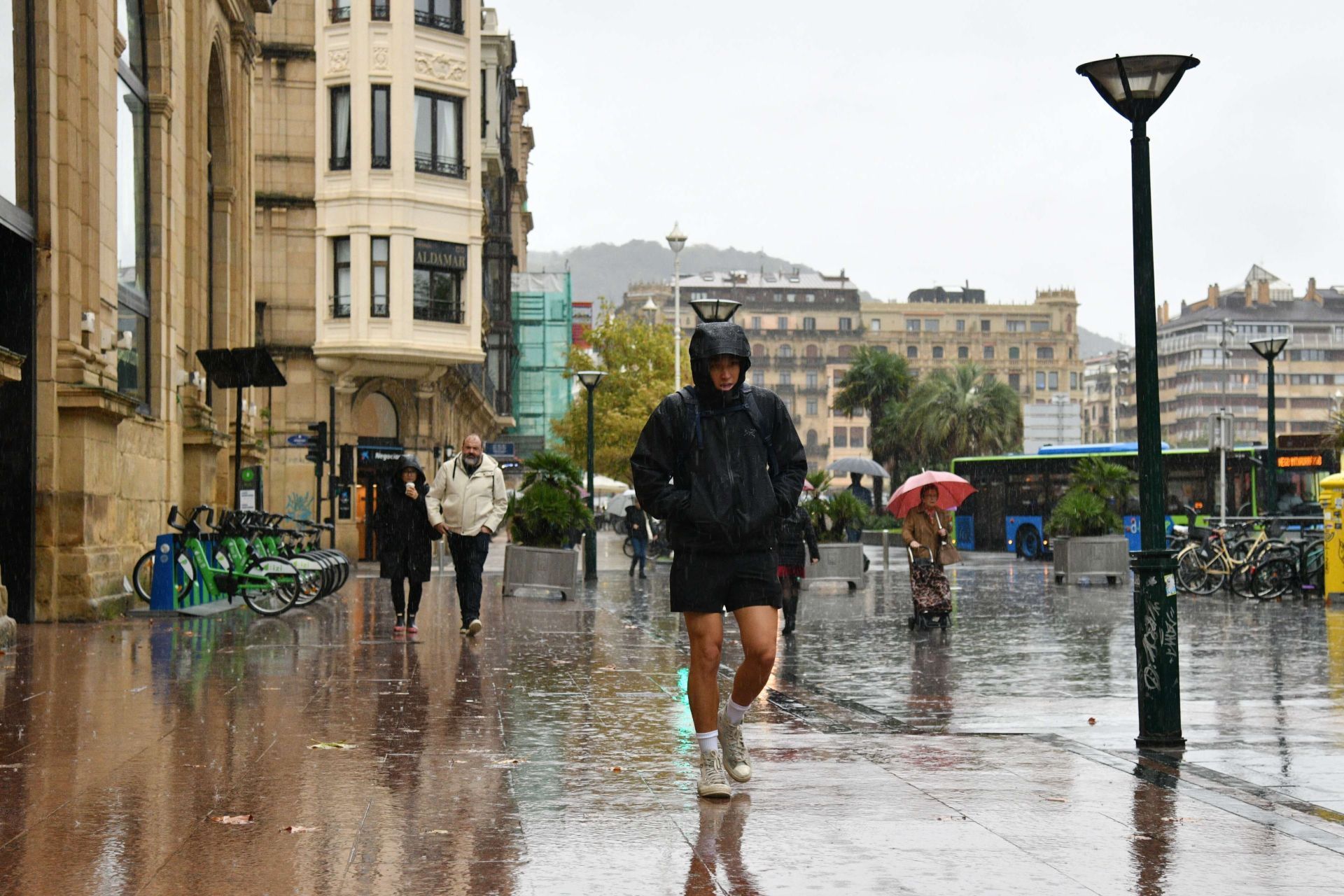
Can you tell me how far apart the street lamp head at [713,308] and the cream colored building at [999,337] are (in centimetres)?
14233

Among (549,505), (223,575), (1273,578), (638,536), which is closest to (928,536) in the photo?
(223,575)

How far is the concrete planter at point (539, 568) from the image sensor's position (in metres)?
25.2

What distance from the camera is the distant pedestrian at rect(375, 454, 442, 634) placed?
16016mm

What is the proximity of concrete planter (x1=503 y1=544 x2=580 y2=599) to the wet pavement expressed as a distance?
999 cm

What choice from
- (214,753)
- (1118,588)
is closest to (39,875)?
(214,753)

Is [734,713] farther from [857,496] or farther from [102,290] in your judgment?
[857,496]

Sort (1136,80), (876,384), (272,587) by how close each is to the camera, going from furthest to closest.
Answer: (876,384), (272,587), (1136,80)

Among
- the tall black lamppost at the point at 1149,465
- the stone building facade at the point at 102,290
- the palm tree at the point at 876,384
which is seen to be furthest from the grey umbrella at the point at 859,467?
the tall black lamppost at the point at 1149,465

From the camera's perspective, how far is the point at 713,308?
24641mm

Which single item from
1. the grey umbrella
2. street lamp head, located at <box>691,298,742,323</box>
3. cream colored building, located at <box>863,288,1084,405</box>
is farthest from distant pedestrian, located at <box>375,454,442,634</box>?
cream colored building, located at <box>863,288,1084,405</box>

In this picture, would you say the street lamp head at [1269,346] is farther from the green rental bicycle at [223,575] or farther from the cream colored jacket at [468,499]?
the cream colored jacket at [468,499]

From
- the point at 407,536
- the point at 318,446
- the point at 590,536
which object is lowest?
the point at 590,536

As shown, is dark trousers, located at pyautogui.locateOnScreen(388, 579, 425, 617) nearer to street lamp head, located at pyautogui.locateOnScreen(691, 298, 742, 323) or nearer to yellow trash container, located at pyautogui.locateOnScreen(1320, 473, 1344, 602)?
street lamp head, located at pyautogui.locateOnScreen(691, 298, 742, 323)

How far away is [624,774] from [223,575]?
1284 centimetres
